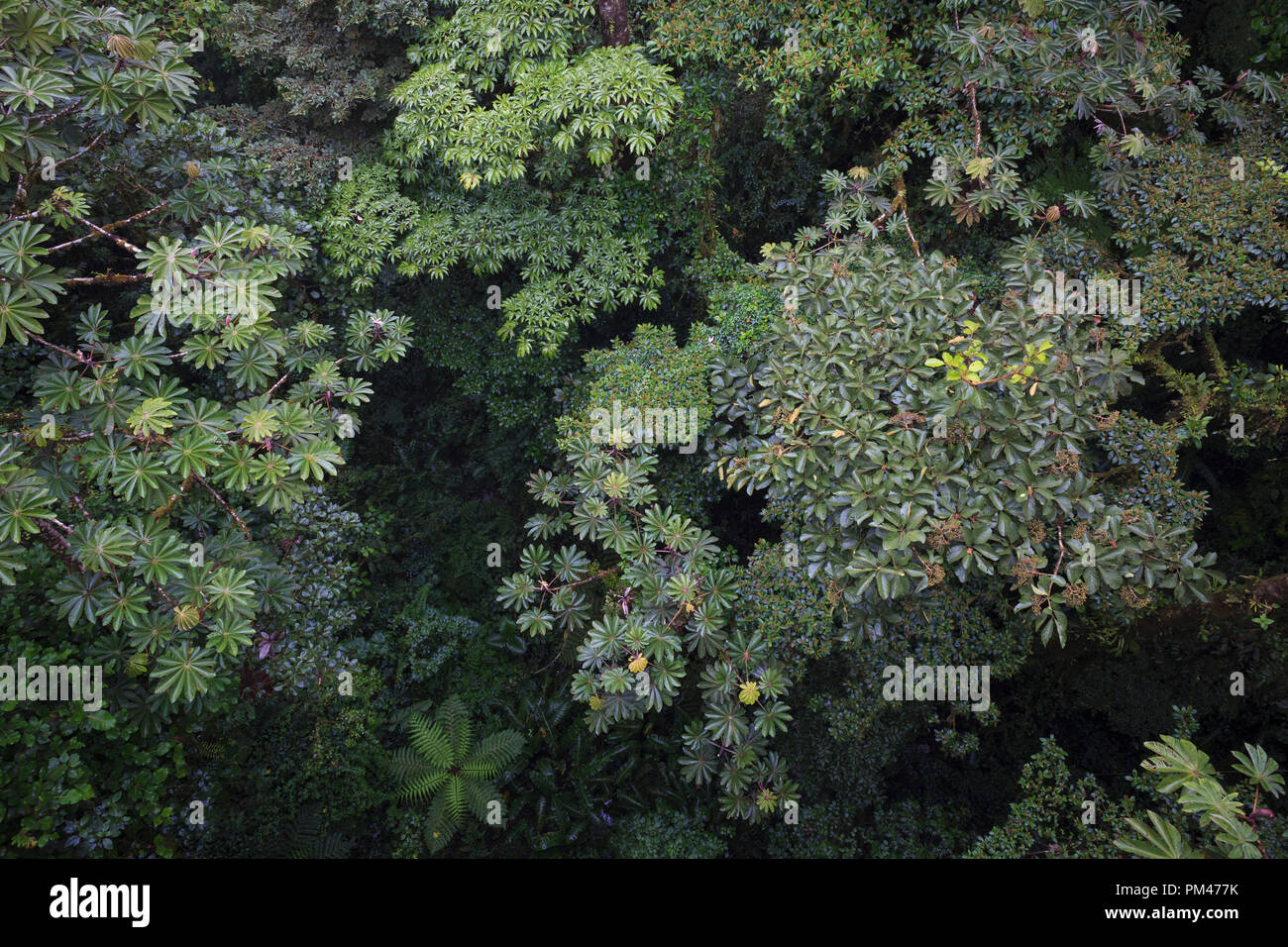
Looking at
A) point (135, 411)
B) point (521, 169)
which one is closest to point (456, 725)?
point (135, 411)

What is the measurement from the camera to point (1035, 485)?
160 inches

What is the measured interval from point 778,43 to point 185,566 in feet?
20.5

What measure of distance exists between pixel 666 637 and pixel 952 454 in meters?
2.24

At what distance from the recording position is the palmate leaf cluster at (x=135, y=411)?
3.88 meters

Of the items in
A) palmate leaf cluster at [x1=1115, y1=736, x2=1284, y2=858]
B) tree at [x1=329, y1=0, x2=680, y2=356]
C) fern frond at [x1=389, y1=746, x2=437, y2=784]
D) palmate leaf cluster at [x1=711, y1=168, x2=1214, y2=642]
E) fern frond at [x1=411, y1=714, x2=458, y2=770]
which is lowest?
fern frond at [x1=389, y1=746, x2=437, y2=784]

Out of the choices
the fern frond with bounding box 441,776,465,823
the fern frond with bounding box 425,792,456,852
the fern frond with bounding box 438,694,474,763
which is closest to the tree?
the fern frond with bounding box 438,694,474,763

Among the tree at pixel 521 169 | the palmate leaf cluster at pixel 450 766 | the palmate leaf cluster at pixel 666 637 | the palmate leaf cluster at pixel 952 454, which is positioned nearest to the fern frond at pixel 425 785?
the palmate leaf cluster at pixel 450 766

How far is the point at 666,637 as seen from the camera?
4.68m

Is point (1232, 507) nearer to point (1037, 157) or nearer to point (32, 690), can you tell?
point (1037, 157)

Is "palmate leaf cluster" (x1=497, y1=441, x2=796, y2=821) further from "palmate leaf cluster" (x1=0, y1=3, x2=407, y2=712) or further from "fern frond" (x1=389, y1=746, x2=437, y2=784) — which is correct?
"fern frond" (x1=389, y1=746, x2=437, y2=784)

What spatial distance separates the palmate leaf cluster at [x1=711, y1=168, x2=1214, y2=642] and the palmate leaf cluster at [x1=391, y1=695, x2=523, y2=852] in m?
4.04

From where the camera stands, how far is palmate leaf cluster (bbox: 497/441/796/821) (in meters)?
4.77

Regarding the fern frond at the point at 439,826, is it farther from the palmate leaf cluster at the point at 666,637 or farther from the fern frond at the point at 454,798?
the palmate leaf cluster at the point at 666,637

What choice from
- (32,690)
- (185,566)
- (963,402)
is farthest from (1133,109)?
(32,690)
